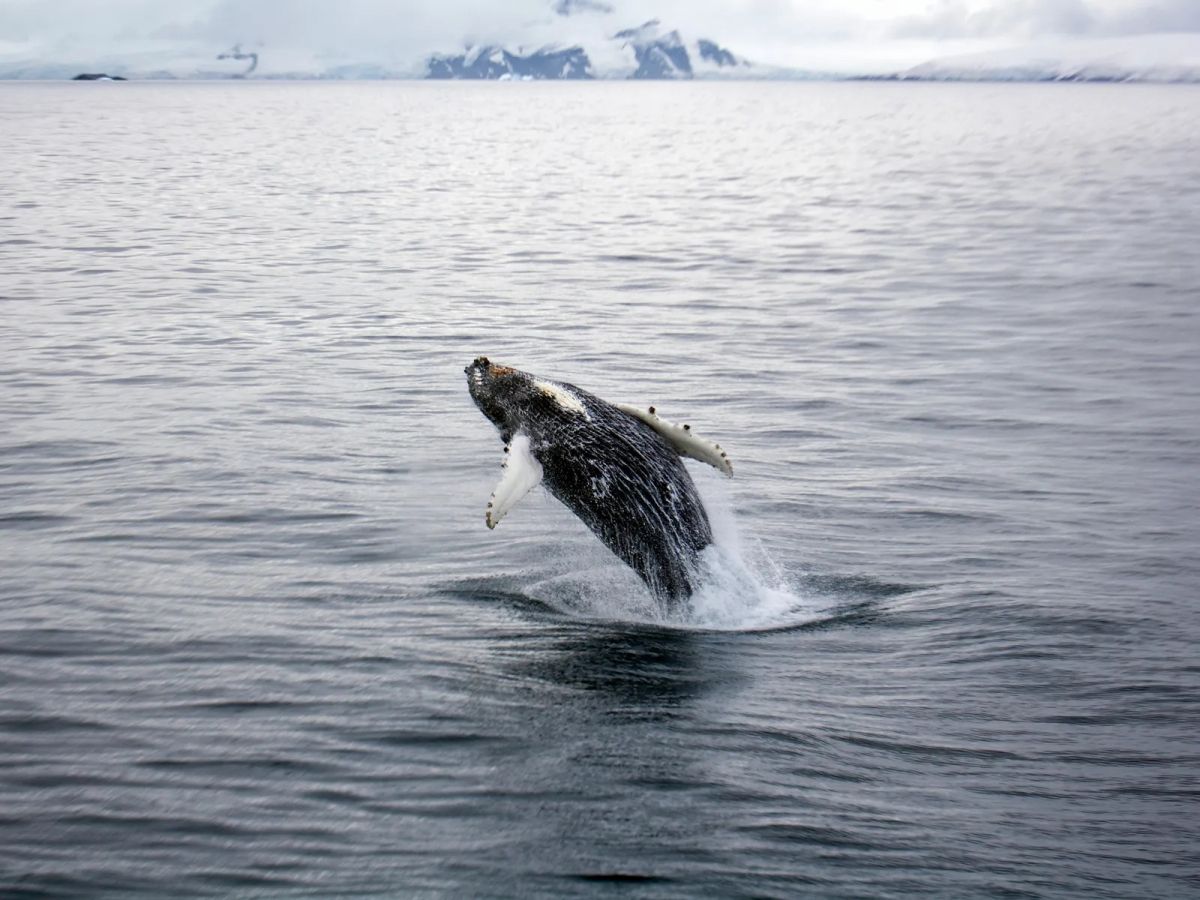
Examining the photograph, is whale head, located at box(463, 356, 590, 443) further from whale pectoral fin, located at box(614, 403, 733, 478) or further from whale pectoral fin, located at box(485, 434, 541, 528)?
whale pectoral fin, located at box(614, 403, 733, 478)

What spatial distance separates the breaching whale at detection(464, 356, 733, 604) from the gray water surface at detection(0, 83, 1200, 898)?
428 mm

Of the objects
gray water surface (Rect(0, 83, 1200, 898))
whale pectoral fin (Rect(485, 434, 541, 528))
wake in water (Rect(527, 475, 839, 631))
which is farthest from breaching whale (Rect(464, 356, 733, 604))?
gray water surface (Rect(0, 83, 1200, 898))

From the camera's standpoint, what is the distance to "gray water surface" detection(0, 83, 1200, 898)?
23.6 feet

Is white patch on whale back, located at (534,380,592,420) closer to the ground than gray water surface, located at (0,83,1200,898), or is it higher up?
higher up

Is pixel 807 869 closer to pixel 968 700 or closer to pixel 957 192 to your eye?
pixel 968 700

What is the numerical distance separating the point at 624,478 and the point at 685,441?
1.89 ft

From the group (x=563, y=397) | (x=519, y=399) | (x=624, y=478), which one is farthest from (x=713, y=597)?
(x=519, y=399)

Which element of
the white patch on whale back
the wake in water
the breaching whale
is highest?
the white patch on whale back

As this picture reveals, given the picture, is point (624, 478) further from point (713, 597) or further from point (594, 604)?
point (713, 597)

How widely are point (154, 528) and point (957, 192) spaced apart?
151 feet

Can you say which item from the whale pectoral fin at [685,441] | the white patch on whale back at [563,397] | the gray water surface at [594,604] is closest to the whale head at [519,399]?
the white patch on whale back at [563,397]

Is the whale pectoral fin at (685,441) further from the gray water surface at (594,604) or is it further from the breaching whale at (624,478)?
the gray water surface at (594,604)

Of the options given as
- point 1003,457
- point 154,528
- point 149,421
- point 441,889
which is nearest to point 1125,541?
point 1003,457

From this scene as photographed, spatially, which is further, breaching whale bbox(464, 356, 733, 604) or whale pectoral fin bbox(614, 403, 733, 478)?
whale pectoral fin bbox(614, 403, 733, 478)
